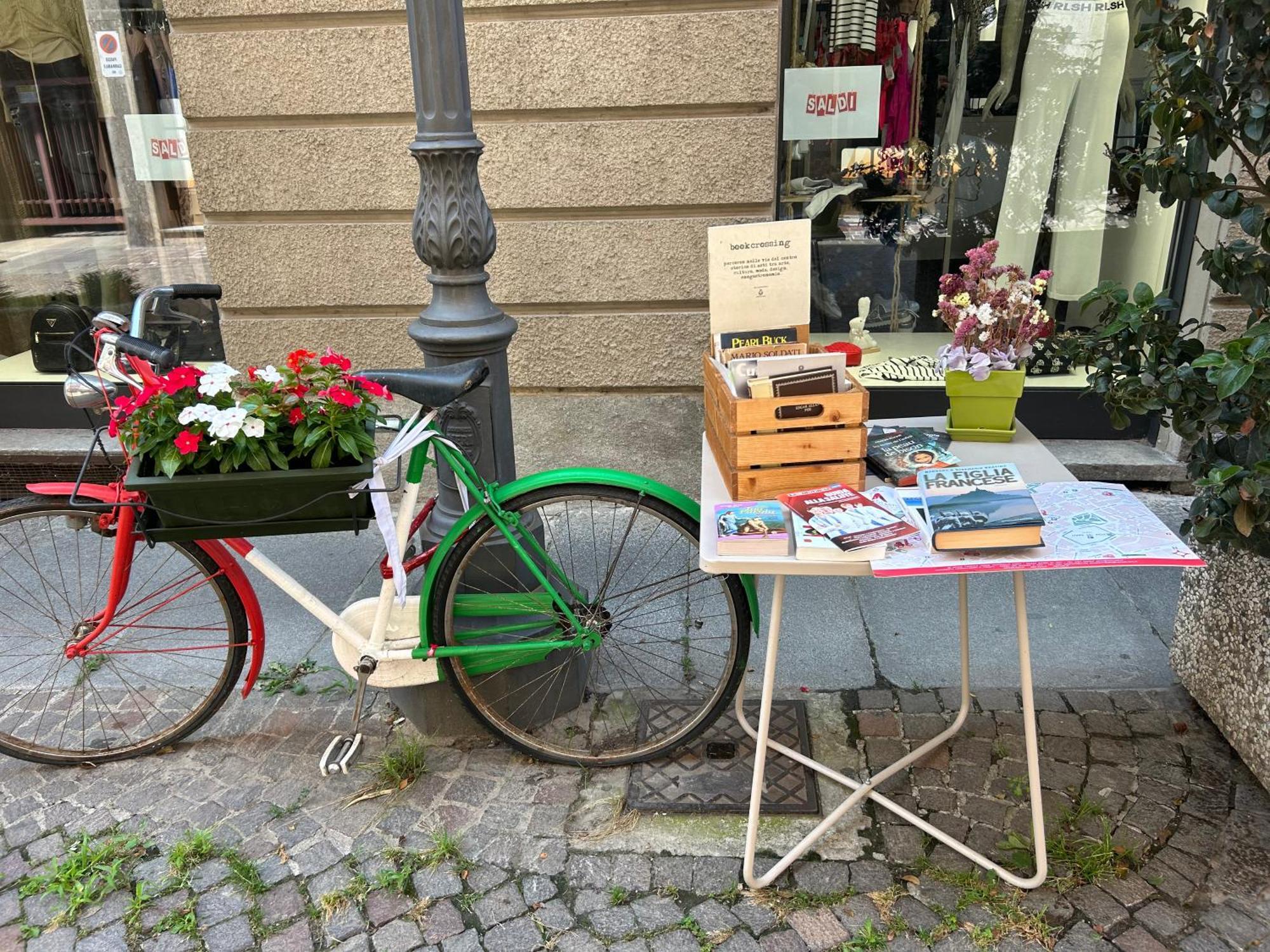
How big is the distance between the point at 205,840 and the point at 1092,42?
5192mm

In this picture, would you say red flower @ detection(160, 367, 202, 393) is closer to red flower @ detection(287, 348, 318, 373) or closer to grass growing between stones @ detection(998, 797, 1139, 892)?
red flower @ detection(287, 348, 318, 373)

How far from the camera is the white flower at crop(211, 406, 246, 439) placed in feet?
7.92

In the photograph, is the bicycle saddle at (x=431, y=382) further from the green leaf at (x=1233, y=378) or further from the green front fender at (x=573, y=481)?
the green leaf at (x=1233, y=378)

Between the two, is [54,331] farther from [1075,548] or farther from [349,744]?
[1075,548]

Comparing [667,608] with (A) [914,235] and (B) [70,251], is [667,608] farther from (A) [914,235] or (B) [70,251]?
(B) [70,251]

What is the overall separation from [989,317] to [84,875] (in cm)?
297

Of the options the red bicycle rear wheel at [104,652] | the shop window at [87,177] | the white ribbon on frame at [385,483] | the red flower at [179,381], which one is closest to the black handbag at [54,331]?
the shop window at [87,177]

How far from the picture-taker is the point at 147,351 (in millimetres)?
2662

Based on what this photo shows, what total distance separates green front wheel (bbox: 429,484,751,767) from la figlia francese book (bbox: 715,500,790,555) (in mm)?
500

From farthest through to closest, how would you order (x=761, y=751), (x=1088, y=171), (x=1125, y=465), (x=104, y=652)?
(x=1088, y=171), (x=1125, y=465), (x=104, y=652), (x=761, y=751)

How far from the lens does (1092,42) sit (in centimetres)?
475

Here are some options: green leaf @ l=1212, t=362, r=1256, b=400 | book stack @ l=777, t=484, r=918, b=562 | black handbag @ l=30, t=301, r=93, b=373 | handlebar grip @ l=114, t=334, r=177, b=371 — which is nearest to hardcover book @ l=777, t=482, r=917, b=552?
book stack @ l=777, t=484, r=918, b=562

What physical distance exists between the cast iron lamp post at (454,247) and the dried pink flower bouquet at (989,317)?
4.36 feet

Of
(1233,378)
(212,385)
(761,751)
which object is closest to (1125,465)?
(1233,378)
